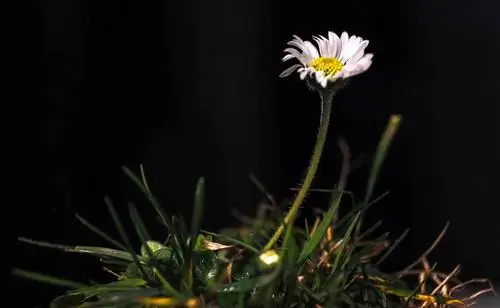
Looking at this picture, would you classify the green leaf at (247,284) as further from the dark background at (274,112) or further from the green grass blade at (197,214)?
the dark background at (274,112)

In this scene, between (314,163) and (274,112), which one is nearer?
(314,163)

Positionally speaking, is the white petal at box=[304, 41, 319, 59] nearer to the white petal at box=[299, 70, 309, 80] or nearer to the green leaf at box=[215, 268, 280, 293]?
the white petal at box=[299, 70, 309, 80]

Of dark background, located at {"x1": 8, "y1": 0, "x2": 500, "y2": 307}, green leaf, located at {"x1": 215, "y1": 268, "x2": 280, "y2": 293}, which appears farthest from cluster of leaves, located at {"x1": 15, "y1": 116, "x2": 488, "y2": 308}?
dark background, located at {"x1": 8, "y1": 0, "x2": 500, "y2": 307}

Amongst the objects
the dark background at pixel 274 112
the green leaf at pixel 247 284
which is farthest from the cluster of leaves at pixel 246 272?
the dark background at pixel 274 112

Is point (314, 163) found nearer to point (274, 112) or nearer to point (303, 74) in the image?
point (303, 74)

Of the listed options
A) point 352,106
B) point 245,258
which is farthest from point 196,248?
point 352,106

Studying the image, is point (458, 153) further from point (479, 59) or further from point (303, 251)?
point (303, 251)

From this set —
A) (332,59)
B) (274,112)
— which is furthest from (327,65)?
(274,112)
